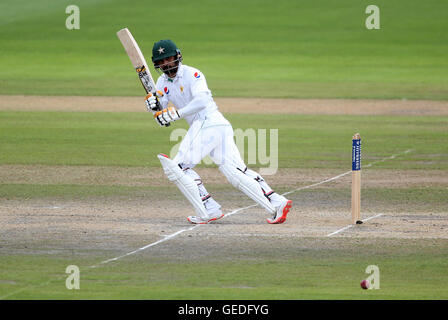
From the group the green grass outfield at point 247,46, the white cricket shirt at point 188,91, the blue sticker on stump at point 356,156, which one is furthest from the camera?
the green grass outfield at point 247,46

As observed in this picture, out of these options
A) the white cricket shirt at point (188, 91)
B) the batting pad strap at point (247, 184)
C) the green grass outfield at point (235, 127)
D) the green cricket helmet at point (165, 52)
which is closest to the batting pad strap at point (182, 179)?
the batting pad strap at point (247, 184)

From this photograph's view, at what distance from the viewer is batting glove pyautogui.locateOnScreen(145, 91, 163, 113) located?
11.3m

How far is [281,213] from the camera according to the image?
11.1 meters

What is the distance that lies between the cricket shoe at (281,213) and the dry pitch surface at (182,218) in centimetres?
8

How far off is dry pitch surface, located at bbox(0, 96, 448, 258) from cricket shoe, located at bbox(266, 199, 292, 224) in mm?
79

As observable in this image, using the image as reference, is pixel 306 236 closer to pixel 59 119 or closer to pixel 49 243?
pixel 49 243

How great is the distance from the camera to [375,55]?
39656 mm

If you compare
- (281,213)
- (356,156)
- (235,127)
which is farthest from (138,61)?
(235,127)

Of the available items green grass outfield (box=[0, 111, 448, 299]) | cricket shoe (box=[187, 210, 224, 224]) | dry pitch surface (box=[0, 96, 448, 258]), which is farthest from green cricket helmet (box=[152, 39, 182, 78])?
green grass outfield (box=[0, 111, 448, 299])

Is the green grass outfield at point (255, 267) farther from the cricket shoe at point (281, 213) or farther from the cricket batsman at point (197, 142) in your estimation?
the cricket batsman at point (197, 142)

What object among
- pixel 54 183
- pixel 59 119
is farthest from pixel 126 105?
pixel 54 183

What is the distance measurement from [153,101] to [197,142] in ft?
2.38

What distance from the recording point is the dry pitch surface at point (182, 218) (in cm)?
1023

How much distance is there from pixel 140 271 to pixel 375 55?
31876mm
